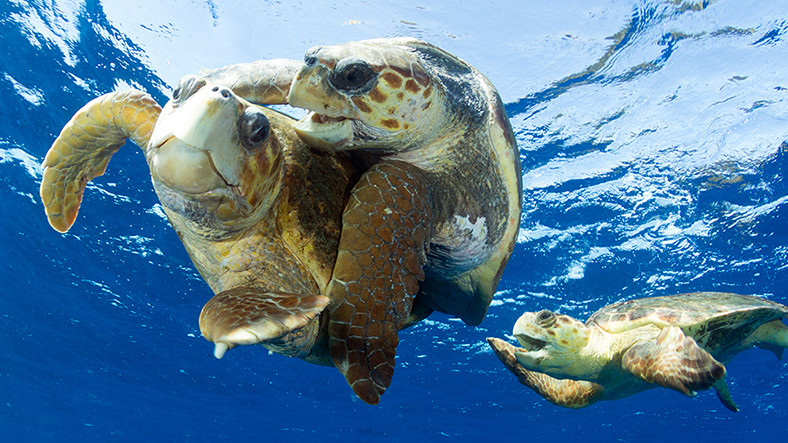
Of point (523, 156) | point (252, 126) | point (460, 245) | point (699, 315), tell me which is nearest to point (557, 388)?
point (699, 315)

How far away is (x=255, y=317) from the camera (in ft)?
4.43

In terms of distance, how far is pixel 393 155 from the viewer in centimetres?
224

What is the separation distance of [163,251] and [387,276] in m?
12.6

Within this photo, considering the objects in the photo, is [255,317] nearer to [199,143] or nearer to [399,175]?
[199,143]

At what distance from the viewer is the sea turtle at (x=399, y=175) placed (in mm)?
1681

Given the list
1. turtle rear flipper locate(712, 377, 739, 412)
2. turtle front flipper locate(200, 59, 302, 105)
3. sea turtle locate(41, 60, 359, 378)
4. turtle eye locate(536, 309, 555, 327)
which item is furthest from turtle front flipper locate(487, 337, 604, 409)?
turtle front flipper locate(200, 59, 302, 105)

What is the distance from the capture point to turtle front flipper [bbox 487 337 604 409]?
4195 millimetres

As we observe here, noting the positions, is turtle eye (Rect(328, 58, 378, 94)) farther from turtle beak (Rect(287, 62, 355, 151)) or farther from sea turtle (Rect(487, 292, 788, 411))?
sea turtle (Rect(487, 292, 788, 411))

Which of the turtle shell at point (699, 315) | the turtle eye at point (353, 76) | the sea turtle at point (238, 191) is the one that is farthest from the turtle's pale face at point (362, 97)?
the turtle shell at point (699, 315)

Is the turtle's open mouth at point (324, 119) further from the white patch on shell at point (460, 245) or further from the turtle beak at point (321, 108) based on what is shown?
the white patch on shell at point (460, 245)

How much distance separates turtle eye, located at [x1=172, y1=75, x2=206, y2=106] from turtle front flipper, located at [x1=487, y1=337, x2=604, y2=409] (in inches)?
135

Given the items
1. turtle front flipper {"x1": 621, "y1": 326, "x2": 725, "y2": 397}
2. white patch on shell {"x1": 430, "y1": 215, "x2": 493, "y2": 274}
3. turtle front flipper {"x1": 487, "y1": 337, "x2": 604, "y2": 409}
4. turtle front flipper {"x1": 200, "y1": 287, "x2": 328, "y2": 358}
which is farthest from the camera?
turtle front flipper {"x1": 487, "y1": 337, "x2": 604, "y2": 409}

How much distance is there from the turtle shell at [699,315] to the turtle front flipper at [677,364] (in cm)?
65

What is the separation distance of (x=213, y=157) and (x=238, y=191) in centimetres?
21
